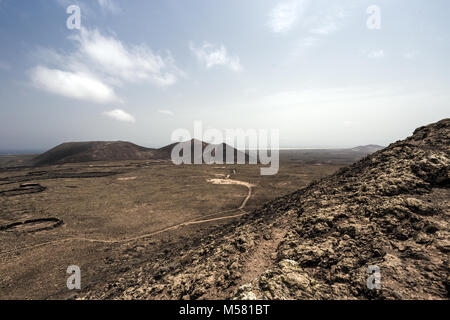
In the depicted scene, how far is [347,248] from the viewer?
16.6 ft

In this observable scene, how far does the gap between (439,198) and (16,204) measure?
3626 cm

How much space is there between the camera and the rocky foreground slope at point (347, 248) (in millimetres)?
4062

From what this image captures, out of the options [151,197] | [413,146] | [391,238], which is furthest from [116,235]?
[413,146]

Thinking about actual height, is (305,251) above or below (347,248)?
below

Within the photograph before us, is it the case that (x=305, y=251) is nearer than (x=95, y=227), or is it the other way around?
(x=305, y=251)

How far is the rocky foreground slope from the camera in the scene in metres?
4.06

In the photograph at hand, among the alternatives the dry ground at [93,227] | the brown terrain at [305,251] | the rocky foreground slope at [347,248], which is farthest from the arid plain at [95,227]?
the rocky foreground slope at [347,248]

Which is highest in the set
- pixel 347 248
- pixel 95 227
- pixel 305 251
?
pixel 347 248

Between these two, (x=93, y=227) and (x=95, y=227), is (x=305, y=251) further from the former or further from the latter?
(x=93, y=227)

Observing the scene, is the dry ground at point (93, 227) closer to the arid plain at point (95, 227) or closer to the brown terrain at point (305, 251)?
the arid plain at point (95, 227)

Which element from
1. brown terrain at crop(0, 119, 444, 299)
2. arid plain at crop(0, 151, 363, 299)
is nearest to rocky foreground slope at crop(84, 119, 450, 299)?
brown terrain at crop(0, 119, 444, 299)

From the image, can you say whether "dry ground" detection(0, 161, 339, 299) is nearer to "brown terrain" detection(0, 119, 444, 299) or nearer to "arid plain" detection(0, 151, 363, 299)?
"arid plain" detection(0, 151, 363, 299)

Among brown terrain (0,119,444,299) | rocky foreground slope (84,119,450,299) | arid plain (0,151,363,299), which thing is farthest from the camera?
arid plain (0,151,363,299)

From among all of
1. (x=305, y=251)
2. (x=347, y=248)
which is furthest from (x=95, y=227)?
(x=347, y=248)
